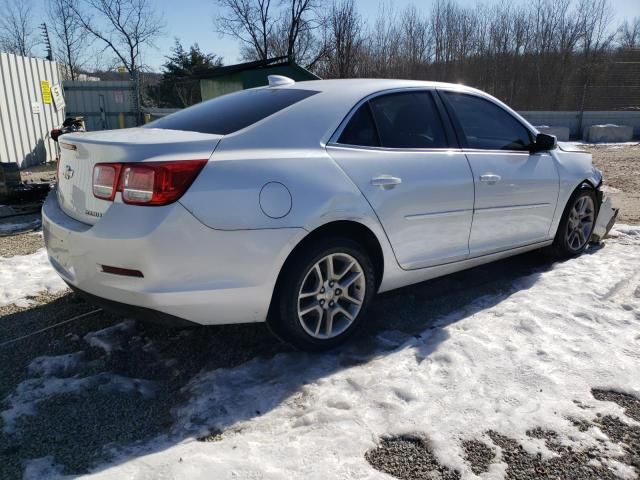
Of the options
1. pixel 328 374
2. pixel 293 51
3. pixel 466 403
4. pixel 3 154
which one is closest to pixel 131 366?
pixel 328 374

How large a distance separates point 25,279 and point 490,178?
3812 millimetres

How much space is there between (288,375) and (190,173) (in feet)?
3.93

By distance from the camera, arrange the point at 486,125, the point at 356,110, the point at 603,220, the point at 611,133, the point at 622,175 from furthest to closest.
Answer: the point at 611,133, the point at 622,175, the point at 603,220, the point at 486,125, the point at 356,110

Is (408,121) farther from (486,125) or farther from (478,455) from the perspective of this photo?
(478,455)

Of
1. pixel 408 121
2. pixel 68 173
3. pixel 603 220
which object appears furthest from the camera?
pixel 603 220

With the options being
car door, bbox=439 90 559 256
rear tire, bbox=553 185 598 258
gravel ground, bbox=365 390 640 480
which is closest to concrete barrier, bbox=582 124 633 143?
rear tire, bbox=553 185 598 258

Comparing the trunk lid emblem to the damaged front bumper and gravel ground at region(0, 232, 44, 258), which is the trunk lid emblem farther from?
the damaged front bumper

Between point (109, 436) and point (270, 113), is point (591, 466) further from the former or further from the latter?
point (270, 113)

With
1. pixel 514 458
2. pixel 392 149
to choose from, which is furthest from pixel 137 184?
pixel 514 458

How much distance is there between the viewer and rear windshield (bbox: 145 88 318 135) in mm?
2939

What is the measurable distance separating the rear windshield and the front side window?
1.26m

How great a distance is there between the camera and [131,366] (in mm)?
2898

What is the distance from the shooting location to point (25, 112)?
1154 centimetres

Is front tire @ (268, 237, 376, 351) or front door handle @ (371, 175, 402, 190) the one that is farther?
front door handle @ (371, 175, 402, 190)
